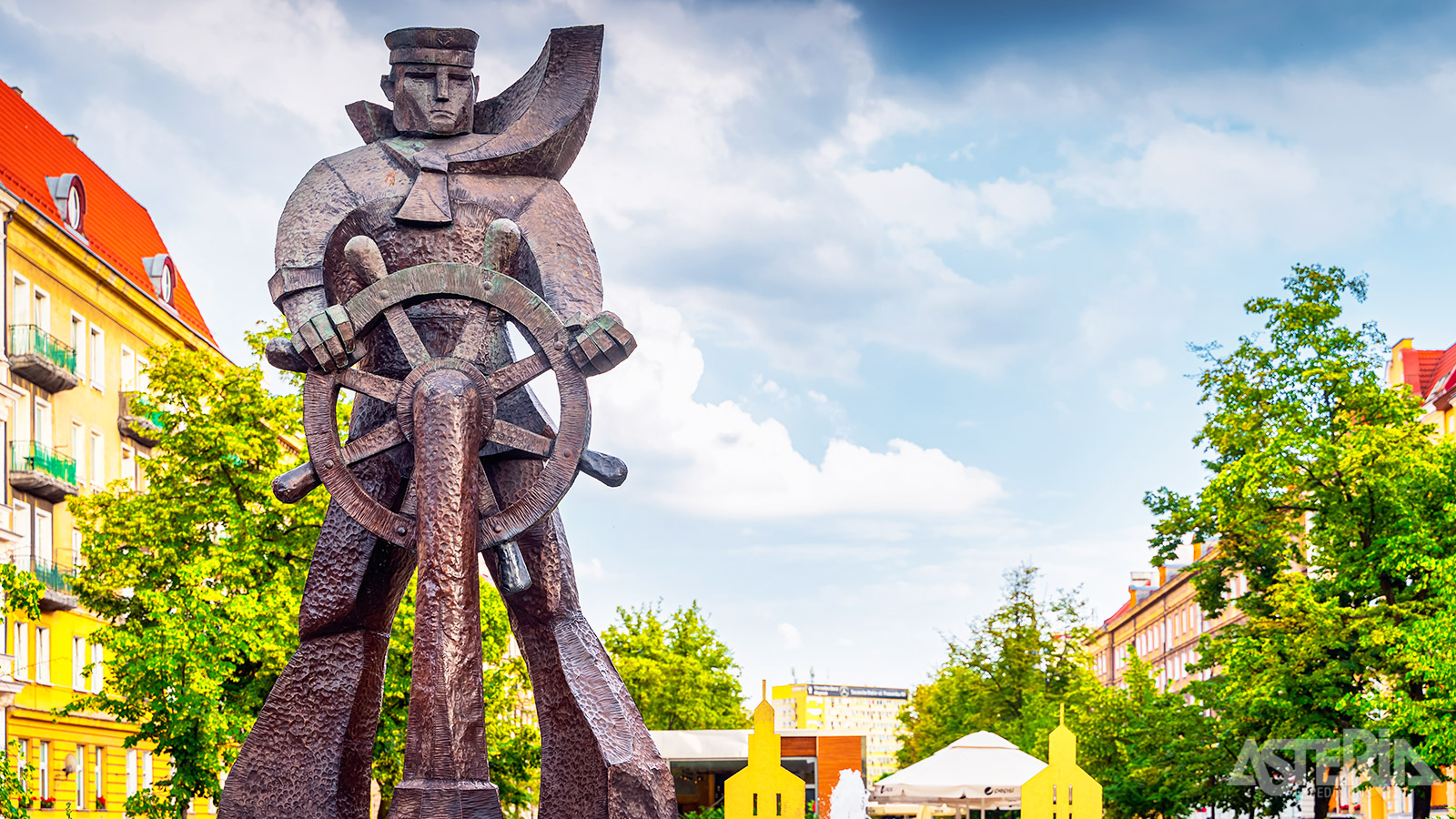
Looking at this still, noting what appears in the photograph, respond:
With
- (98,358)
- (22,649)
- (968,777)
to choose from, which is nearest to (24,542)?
(22,649)

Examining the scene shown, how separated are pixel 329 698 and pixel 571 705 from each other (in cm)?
118

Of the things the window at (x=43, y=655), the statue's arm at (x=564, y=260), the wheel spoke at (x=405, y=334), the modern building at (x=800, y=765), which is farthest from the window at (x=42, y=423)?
the wheel spoke at (x=405, y=334)

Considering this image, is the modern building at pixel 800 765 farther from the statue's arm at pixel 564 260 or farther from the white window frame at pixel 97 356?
the statue's arm at pixel 564 260

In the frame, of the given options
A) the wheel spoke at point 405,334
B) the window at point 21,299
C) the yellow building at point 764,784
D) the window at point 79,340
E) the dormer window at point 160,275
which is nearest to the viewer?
the wheel spoke at point 405,334

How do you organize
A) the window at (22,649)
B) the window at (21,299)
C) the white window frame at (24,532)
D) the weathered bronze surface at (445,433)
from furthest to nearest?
the window at (21,299)
the white window frame at (24,532)
the window at (22,649)
the weathered bronze surface at (445,433)

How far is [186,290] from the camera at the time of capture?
4678 cm

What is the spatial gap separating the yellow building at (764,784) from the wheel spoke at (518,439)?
5.27 metres

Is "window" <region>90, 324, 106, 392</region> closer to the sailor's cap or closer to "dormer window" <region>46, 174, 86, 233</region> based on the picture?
"dormer window" <region>46, 174, 86, 233</region>

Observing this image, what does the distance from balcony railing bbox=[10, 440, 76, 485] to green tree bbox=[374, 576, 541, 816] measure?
10180 millimetres

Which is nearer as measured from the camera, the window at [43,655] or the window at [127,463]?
A: the window at [43,655]

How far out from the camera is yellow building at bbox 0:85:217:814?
107ft

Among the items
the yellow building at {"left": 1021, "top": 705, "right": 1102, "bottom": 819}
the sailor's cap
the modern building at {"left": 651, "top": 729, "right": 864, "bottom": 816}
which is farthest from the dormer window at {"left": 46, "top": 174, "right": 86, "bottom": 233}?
the sailor's cap

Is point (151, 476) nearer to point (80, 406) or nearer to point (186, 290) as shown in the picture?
point (80, 406)

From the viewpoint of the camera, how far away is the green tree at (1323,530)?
79.9 feet
